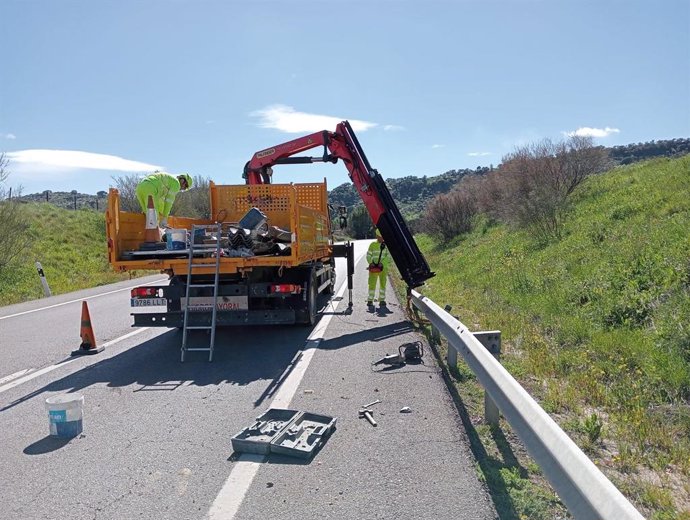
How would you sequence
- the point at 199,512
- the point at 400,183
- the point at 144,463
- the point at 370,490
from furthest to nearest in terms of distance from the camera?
the point at 400,183 → the point at 144,463 → the point at 370,490 → the point at 199,512

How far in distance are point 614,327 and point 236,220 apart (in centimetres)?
673

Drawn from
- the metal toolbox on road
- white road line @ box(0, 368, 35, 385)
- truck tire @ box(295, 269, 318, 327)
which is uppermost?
truck tire @ box(295, 269, 318, 327)

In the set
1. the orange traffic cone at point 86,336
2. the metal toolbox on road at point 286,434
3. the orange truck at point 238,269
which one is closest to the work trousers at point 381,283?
the orange truck at point 238,269

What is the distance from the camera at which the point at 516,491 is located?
3.70 m

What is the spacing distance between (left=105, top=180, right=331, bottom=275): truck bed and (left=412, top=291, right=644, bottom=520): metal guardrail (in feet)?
13.5

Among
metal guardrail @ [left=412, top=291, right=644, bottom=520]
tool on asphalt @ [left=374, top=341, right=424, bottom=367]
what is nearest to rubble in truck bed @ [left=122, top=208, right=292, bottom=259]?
tool on asphalt @ [left=374, top=341, right=424, bottom=367]

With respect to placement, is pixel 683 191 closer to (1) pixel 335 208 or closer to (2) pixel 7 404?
(1) pixel 335 208

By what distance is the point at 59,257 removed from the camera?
26.9 metres

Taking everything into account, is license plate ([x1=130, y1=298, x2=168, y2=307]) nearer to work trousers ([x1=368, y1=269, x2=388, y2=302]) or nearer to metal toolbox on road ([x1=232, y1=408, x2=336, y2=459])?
metal toolbox on road ([x1=232, y1=408, x2=336, y2=459])

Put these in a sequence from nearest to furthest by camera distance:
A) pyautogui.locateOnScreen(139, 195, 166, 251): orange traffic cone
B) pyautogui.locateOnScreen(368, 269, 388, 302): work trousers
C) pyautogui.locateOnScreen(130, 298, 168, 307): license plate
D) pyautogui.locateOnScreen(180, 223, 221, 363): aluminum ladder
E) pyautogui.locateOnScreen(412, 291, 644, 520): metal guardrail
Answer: pyautogui.locateOnScreen(412, 291, 644, 520): metal guardrail
pyautogui.locateOnScreen(180, 223, 221, 363): aluminum ladder
pyautogui.locateOnScreen(130, 298, 168, 307): license plate
pyautogui.locateOnScreen(139, 195, 166, 251): orange traffic cone
pyautogui.locateOnScreen(368, 269, 388, 302): work trousers

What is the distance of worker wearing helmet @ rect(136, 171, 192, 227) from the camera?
→ 911 centimetres

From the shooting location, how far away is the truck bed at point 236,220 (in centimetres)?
818

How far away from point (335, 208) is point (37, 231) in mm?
21889

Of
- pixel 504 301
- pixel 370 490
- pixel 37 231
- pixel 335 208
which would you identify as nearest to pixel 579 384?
pixel 370 490
